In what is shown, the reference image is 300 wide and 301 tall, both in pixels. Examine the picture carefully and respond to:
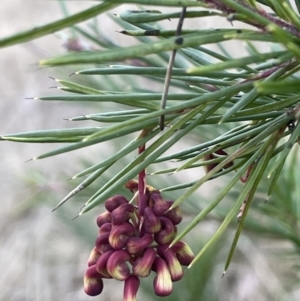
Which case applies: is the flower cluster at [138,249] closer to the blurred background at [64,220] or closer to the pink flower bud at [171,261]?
the pink flower bud at [171,261]

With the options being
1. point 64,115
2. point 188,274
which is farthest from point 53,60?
point 64,115

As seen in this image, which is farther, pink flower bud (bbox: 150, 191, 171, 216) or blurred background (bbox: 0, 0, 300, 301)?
blurred background (bbox: 0, 0, 300, 301)

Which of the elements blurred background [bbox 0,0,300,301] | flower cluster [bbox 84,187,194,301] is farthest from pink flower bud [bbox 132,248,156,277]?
blurred background [bbox 0,0,300,301]

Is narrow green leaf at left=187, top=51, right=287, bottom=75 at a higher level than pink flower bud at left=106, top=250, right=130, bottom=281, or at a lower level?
higher

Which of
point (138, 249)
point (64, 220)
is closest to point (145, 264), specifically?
point (138, 249)

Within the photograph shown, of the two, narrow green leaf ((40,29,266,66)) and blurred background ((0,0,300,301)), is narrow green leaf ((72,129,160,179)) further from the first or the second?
blurred background ((0,0,300,301))

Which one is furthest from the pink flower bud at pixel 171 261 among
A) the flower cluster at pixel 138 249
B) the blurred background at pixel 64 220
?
the blurred background at pixel 64 220

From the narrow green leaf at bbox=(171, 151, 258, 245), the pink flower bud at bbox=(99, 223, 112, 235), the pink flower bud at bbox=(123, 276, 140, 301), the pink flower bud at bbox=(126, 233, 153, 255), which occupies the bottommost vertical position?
the pink flower bud at bbox=(123, 276, 140, 301)
